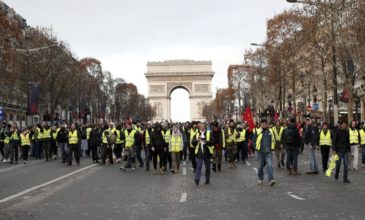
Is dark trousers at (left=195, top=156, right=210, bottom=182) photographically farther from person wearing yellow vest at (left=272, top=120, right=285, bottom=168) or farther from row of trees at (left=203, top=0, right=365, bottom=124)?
row of trees at (left=203, top=0, right=365, bottom=124)

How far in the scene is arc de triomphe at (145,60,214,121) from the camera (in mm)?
134500

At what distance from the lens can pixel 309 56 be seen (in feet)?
152

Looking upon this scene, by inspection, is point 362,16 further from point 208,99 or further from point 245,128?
point 208,99

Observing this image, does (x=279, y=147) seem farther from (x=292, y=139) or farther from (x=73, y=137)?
(x=73, y=137)

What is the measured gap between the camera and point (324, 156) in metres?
20.3

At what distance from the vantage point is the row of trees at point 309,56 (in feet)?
109

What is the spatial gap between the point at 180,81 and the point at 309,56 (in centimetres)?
8981

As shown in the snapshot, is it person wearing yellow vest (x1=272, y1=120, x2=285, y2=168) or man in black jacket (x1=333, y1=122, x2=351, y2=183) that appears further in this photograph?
person wearing yellow vest (x1=272, y1=120, x2=285, y2=168)

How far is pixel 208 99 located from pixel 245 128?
371ft

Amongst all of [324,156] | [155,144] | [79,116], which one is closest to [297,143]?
[324,156]

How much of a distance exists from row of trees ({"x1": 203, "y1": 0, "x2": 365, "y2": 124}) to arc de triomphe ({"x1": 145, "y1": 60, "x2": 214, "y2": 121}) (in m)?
44.6

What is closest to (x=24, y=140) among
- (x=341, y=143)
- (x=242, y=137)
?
(x=242, y=137)

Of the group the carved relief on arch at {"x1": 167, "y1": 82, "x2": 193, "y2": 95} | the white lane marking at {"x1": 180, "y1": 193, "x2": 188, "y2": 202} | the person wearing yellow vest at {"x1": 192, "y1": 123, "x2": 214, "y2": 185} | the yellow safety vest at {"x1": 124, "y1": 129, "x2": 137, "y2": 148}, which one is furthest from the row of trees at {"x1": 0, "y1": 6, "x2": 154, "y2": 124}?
→ the carved relief on arch at {"x1": 167, "y1": 82, "x2": 193, "y2": 95}

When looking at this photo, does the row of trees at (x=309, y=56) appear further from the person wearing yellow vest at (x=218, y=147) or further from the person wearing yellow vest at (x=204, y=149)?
the person wearing yellow vest at (x=204, y=149)
